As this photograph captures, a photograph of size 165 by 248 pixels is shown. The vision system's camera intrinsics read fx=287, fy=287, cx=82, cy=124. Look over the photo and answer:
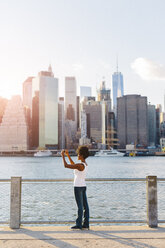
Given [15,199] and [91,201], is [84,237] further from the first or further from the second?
[91,201]

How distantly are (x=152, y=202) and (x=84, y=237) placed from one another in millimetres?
2153

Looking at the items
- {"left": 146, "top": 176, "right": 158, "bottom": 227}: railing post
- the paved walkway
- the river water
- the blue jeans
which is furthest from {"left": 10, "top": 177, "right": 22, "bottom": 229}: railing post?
{"left": 146, "top": 176, "right": 158, "bottom": 227}: railing post

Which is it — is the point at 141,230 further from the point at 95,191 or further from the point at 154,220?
the point at 95,191

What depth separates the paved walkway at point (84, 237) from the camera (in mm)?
5832

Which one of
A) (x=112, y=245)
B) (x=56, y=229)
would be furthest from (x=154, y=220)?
(x=56, y=229)

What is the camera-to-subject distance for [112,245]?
579 centimetres

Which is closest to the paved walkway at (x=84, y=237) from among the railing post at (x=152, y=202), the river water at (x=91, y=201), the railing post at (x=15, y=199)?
the railing post at (x=152, y=202)

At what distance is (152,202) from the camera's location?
A: 24.5 feet

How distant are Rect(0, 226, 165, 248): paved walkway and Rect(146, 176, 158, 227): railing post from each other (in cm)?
22

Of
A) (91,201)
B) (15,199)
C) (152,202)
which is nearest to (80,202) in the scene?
(15,199)

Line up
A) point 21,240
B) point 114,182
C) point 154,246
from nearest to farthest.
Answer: point 154,246 → point 21,240 → point 114,182

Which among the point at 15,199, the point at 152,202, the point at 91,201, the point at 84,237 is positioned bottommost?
the point at 91,201

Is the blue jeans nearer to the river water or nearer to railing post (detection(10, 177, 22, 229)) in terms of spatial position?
the river water

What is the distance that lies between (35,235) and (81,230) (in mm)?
1178
